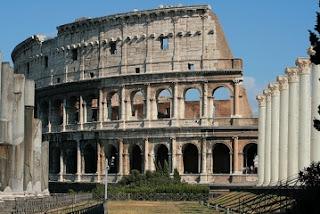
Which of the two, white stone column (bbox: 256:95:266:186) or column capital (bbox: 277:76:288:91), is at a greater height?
column capital (bbox: 277:76:288:91)

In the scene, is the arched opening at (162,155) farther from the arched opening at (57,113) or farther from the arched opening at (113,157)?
the arched opening at (57,113)

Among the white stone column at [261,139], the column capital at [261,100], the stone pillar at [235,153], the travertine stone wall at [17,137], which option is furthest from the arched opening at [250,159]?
the travertine stone wall at [17,137]

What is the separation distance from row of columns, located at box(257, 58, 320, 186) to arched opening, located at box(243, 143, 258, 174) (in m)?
15.2

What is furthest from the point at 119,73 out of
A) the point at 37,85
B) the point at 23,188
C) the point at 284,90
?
the point at 23,188

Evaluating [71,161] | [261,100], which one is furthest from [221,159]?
[71,161]

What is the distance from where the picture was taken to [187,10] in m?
77.0

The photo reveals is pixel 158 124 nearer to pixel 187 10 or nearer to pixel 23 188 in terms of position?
pixel 187 10

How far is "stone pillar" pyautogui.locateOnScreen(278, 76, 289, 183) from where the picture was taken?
161 feet

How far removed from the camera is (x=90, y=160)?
8462cm

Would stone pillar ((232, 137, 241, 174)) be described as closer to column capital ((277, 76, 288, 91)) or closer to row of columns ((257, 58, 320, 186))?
row of columns ((257, 58, 320, 186))

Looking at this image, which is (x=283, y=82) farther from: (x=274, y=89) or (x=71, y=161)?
(x=71, y=161)

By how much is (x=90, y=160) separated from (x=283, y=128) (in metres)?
37.6

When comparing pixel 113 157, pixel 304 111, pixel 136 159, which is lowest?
pixel 136 159

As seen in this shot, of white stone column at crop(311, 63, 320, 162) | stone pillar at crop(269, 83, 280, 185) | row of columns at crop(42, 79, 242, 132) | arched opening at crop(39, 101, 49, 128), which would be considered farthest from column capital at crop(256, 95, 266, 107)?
arched opening at crop(39, 101, 49, 128)
